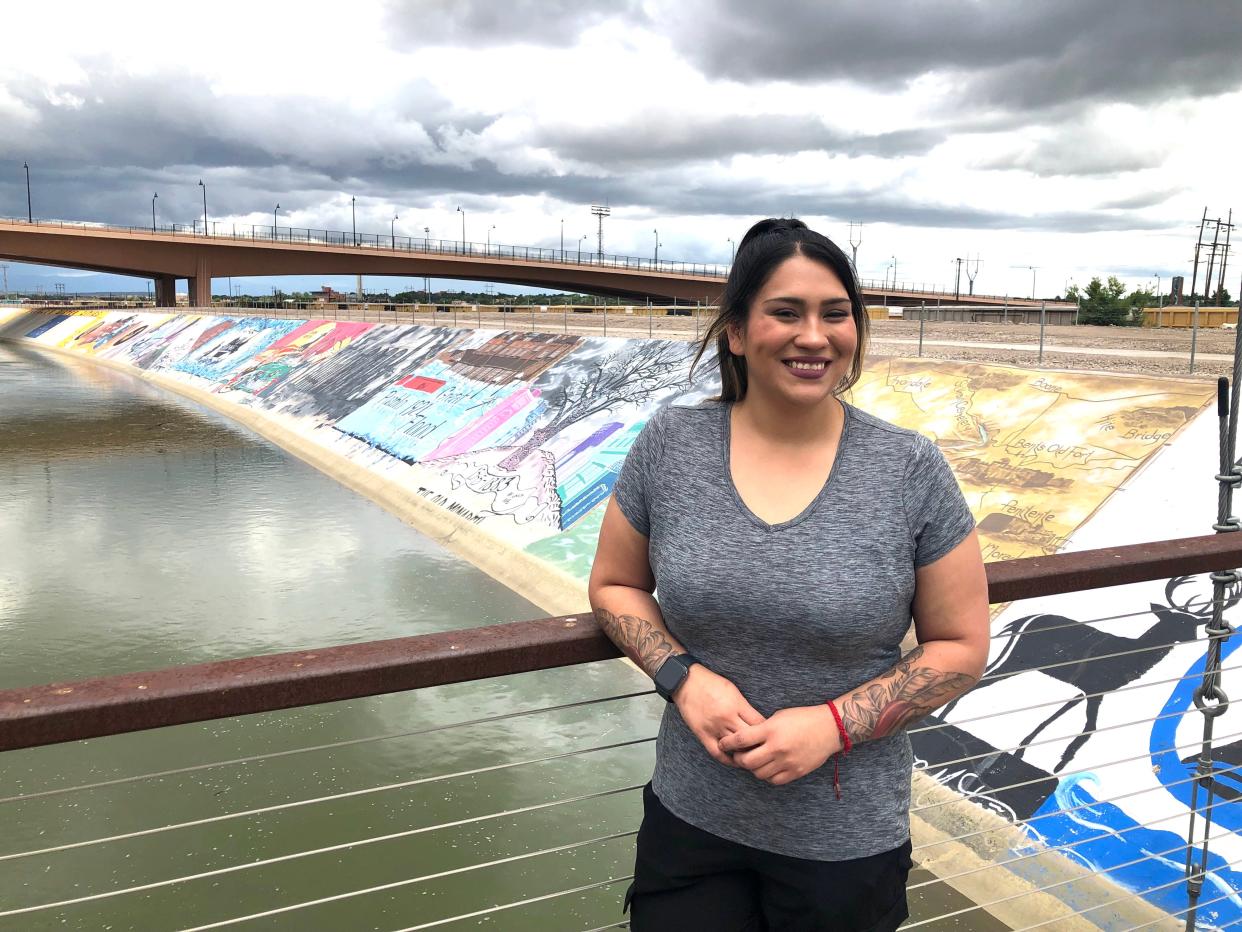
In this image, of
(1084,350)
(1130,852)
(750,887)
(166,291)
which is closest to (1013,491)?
(1130,852)

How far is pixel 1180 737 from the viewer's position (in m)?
7.52

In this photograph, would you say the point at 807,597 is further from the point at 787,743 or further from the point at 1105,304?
the point at 1105,304

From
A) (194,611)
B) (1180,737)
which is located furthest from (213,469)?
(1180,737)

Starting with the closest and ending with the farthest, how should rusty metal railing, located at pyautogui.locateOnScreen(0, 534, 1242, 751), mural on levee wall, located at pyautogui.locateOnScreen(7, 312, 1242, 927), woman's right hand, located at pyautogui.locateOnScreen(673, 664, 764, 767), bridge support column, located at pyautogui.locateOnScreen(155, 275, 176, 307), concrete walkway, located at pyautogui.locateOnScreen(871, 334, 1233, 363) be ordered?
1. rusty metal railing, located at pyautogui.locateOnScreen(0, 534, 1242, 751)
2. woman's right hand, located at pyautogui.locateOnScreen(673, 664, 764, 767)
3. mural on levee wall, located at pyautogui.locateOnScreen(7, 312, 1242, 927)
4. concrete walkway, located at pyautogui.locateOnScreen(871, 334, 1233, 363)
5. bridge support column, located at pyautogui.locateOnScreen(155, 275, 176, 307)

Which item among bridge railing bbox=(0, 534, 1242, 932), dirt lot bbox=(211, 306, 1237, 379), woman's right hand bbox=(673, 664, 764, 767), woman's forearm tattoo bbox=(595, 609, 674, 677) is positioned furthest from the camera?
dirt lot bbox=(211, 306, 1237, 379)

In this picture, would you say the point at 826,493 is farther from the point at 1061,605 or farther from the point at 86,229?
the point at 86,229

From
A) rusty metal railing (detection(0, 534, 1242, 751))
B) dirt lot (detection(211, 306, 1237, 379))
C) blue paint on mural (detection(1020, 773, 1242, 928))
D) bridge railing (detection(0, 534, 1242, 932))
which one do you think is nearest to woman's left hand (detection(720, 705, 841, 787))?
rusty metal railing (detection(0, 534, 1242, 751))

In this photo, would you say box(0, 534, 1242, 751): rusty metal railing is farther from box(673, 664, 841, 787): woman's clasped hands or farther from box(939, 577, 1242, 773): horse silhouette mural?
box(939, 577, 1242, 773): horse silhouette mural

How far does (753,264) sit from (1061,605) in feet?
28.7

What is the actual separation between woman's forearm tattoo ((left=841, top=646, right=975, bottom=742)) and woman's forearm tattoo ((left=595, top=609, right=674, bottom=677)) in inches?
16.7

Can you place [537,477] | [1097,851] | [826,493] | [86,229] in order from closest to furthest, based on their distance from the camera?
[826,493] < [1097,851] < [537,477] < [86,229]

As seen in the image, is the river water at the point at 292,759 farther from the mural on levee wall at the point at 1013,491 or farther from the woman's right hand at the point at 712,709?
the mural on levee wall at the point at 1013,491

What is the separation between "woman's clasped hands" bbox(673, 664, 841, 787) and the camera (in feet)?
6.34

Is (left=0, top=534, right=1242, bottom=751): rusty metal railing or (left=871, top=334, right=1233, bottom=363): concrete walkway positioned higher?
(left=871, top=334, right=1233, bottom=363): concrete walkway
